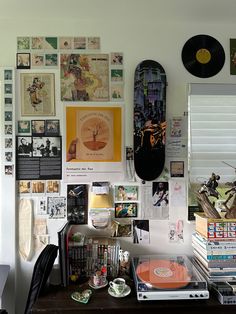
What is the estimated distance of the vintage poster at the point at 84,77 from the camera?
1741 millimetres

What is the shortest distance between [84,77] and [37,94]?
0.32 m

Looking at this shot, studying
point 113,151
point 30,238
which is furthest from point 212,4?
point 30,238

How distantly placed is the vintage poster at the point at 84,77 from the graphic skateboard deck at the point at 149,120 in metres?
0.21

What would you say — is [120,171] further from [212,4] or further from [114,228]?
[212,4]

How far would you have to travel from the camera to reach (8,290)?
1.71m

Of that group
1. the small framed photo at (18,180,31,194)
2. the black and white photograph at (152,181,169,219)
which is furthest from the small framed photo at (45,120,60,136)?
the black and white photograph at (152,181,169,219)

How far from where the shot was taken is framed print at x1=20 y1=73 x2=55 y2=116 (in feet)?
5.70

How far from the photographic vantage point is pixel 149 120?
5.64 ft

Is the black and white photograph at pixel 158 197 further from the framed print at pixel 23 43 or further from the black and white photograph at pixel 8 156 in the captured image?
the framed print at pixel 23 43

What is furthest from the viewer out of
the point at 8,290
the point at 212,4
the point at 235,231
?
the point at 8,290

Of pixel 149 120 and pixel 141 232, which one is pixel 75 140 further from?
pixel 141 232

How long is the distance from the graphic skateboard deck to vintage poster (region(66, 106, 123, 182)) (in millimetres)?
119

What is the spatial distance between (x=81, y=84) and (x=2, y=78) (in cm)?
49

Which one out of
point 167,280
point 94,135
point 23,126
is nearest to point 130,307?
point 167,280
